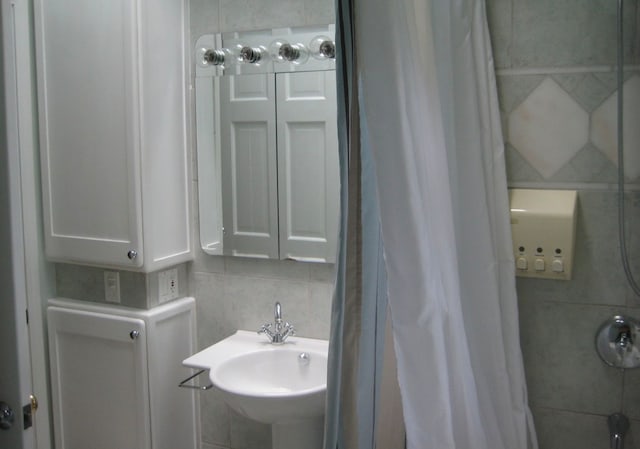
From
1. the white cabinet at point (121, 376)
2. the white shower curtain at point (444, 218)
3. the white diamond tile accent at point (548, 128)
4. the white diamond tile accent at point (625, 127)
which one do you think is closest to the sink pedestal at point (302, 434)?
the white cabinet at point (121, 376)

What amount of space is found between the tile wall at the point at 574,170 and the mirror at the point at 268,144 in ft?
1.95

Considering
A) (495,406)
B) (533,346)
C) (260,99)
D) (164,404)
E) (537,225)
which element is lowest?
(164,404)

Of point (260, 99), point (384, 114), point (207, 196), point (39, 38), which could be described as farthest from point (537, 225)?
point (39, 38)

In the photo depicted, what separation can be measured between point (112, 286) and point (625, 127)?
174cm

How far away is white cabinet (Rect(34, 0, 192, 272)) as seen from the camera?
80.0 inches

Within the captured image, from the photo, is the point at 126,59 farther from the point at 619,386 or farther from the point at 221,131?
the point at 619,386

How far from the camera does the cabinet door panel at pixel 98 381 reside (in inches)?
84.8

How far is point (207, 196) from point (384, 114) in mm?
1273

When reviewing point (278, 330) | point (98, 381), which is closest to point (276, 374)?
point (278, 330)

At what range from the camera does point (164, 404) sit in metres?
2.20

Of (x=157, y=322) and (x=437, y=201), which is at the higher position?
(x=437, y=201)

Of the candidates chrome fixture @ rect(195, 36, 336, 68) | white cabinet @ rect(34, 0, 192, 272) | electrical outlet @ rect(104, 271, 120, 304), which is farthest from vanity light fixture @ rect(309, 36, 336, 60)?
electrical outlet @ rect(104, 271, 120, 304)

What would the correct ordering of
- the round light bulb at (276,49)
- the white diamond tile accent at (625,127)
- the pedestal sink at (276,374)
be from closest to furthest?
1. the white diamond tile accent at (625,127)
2. the pedestal sink at (276,374)
3. the round light bulb at (276,49)

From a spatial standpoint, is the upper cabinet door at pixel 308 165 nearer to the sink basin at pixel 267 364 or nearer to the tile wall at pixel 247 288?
the tile wall at pixel 247 288
